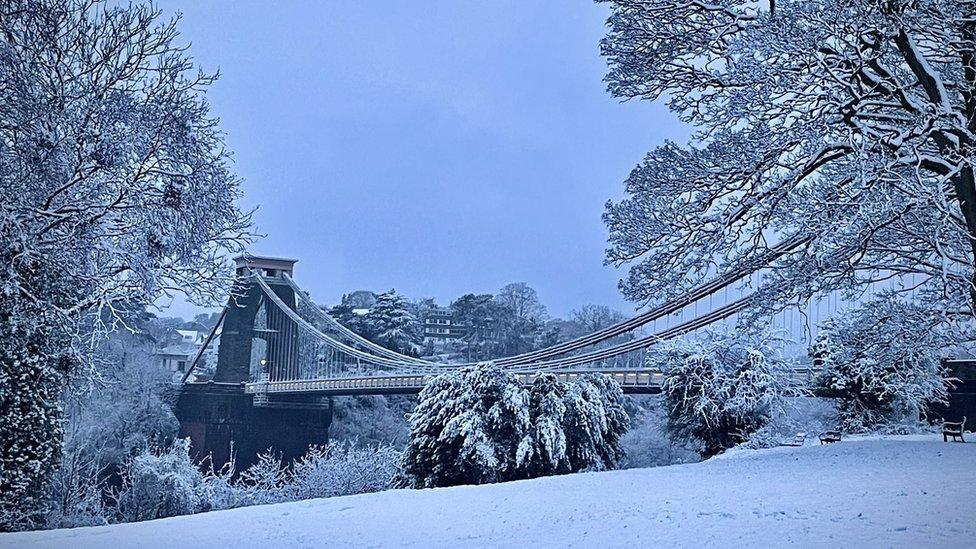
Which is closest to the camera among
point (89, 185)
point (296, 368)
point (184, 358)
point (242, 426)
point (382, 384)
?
point (89, 185)

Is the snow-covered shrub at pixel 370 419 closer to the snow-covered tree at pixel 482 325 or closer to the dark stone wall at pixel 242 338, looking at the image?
the dark stone wall at pixel 242 338

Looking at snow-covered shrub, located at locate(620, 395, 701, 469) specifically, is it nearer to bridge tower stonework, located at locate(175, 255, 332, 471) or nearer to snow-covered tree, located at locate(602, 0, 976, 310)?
bridge tower stonework, located at locate(175, 255, 332, 471)

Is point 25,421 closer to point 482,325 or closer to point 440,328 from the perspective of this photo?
point 482,325

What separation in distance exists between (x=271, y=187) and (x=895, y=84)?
489ft

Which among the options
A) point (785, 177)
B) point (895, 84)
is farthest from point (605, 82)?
point (895, 84)

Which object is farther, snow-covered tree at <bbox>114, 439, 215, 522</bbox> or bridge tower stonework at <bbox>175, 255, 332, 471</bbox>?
bridge tower stonework at <bbox>175, 255, 332, 471</bbox>

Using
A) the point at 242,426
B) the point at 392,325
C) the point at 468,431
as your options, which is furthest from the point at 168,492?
the point at 392,325

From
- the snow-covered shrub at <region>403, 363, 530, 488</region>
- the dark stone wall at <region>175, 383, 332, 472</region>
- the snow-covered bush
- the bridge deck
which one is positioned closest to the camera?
the snow-covered shrub at <region>403, 363, 530, 488</region>

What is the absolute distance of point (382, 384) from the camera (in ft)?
88.6

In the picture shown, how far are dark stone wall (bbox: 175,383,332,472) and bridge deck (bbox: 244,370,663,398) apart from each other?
83 centimetres

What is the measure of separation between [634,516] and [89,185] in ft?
18.3

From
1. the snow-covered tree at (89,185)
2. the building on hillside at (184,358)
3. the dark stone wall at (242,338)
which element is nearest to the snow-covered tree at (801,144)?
the snow-covered tree at (89,185)

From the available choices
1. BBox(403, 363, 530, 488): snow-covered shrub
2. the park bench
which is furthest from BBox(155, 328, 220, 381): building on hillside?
the park bench

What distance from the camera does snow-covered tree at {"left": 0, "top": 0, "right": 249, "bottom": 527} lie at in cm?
655
